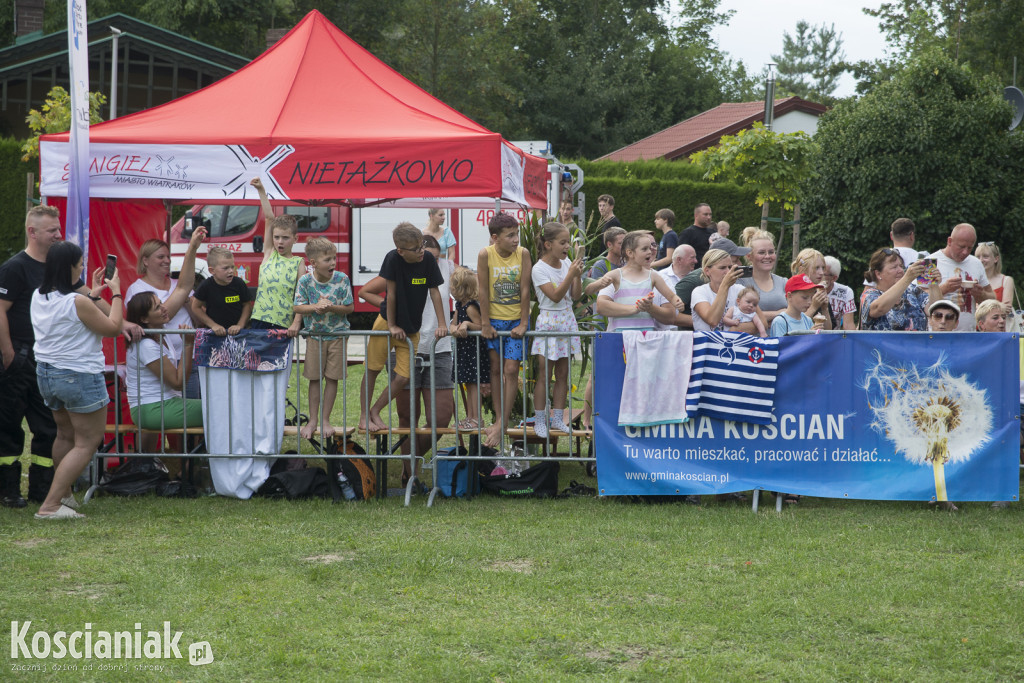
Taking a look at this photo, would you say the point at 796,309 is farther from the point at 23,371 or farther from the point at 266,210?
the point at 23,371

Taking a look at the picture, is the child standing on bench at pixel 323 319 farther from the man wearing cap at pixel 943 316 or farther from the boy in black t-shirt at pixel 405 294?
the man wearing cap at pixel 943 316

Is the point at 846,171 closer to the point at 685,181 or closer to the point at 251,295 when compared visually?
the point at 685,181

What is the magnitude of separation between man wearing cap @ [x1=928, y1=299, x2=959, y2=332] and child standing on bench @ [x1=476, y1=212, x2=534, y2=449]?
2.97 m

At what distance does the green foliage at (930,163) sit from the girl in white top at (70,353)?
15560 mm

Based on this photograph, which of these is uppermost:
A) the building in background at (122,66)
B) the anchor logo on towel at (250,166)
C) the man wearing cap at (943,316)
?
the building in background at (122,66)

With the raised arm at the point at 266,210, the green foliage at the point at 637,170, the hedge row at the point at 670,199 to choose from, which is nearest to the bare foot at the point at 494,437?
the raised arm at the point at 266,210

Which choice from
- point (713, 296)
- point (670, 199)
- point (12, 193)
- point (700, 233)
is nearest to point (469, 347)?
point (713, 296)

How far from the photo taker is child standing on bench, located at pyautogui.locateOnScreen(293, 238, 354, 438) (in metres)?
7.59

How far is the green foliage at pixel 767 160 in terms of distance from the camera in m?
15.1

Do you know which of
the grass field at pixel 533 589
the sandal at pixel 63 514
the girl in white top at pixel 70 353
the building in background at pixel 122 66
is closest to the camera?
the grass field at pixel 533 589

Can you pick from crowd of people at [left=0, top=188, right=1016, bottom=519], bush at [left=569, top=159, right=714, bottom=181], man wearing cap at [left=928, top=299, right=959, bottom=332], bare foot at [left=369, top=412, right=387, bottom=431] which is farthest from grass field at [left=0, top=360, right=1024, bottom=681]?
bush at [left=569, top=159, right=714, bottom=181]

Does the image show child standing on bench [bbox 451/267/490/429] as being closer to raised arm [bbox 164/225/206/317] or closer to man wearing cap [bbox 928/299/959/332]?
raised arm [bbox 164/225/206/317]

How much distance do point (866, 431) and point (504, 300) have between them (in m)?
2.79

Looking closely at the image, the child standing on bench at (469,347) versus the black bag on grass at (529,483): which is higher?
the child standing on bench at (469,347)
